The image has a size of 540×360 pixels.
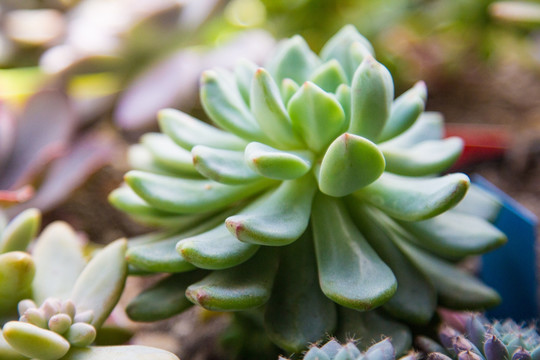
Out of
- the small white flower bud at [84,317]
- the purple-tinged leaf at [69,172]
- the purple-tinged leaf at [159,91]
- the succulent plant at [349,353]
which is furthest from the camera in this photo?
the purple-tinged leaf at [159,91]

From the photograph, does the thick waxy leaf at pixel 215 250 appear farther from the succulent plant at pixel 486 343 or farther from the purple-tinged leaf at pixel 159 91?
Result: the purple-tinged leaf at pixel 159 91

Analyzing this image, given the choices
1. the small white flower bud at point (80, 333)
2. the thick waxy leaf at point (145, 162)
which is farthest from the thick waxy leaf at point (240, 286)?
the thick waxy leaf at point (145, 162)

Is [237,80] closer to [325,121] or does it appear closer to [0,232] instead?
[325,121]

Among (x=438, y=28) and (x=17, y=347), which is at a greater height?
(x=17, y=347)

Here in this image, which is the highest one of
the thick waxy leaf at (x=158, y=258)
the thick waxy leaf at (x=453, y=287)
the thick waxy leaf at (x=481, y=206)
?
the thick waxy leaf at (x=158, y=258)

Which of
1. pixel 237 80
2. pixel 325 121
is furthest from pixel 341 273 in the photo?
A: pixel 237 80

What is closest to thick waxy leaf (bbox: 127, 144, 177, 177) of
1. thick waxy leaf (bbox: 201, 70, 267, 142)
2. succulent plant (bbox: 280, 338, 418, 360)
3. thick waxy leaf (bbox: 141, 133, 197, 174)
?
thick waxy leaf (bbox: 141, 133, 197, 174)

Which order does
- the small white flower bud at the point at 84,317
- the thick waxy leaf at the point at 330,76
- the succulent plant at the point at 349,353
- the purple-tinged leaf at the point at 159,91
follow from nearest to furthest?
the succulent plant at the point at 349,353, the small white flower bud at the point at 84,317, the thick waxy leaf at the point at 330,76, the purple-tinged leaf at the point at 159,91

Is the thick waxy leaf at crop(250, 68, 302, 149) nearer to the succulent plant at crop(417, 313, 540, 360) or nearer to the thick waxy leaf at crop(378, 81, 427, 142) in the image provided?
the thick waxy leaf at crop(378, 81, 427, 142)
